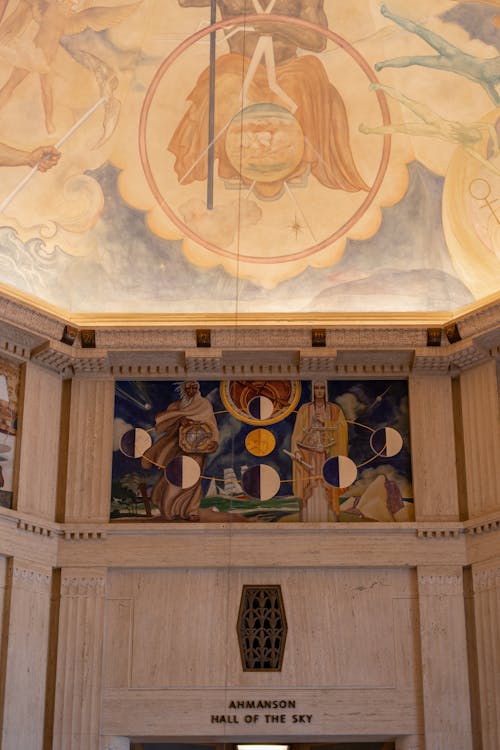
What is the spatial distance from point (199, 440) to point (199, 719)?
10.7ft

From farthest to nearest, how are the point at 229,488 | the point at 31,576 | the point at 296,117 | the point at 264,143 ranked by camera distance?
the point at 264,143
the point at 296,117
the point at 229,488
the point at 31,576

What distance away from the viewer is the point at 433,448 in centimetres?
1515

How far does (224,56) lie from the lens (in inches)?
584

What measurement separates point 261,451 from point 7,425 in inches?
118

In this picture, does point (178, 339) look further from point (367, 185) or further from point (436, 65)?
point (436, 65)

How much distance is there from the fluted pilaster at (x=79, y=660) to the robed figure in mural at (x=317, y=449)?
2.55 meters

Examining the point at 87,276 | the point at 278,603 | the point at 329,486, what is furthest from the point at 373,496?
the point at 87,276

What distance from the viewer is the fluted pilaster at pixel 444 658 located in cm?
1388

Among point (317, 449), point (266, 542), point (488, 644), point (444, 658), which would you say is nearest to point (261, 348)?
point (317, 449)

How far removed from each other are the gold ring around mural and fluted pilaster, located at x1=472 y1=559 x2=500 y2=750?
295 cm

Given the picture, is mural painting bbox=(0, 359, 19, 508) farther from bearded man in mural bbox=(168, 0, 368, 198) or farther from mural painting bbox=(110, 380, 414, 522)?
bearded man in mural bbox=(168, 0, 368, 198)

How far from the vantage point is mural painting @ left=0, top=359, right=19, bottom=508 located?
1445 centimetres

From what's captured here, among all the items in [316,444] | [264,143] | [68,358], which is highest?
[264,143]

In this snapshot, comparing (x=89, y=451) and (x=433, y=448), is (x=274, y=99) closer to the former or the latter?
(x=433, y=448)
